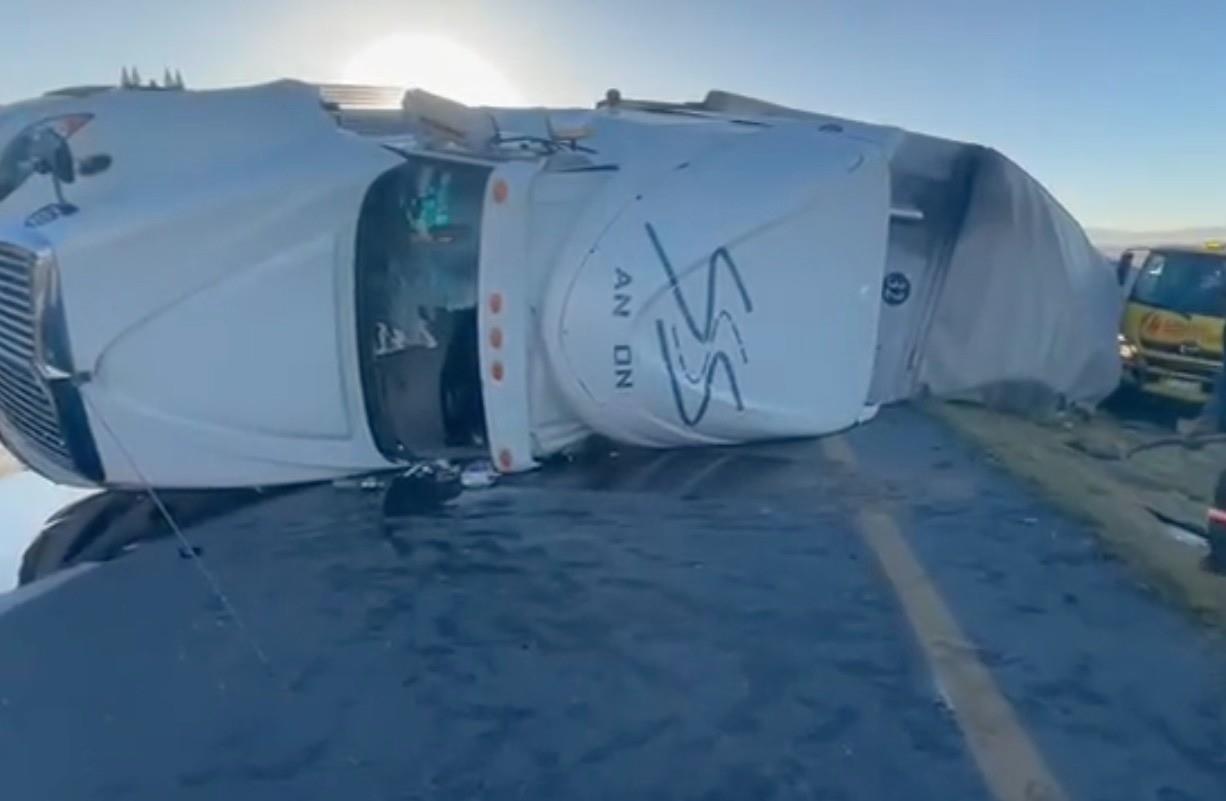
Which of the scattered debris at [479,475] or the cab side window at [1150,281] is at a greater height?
the cab side window at [1150,281]

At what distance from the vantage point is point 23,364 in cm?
539

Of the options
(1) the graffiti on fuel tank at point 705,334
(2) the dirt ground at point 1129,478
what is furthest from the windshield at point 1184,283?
(1) the graffiti on fuel tank at point 705,334

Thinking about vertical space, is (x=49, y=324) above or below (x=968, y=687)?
below

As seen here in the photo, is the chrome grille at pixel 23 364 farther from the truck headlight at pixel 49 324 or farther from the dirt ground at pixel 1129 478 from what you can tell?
the dirt ground at pixel 1129 478

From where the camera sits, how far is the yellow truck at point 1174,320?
1034 cm

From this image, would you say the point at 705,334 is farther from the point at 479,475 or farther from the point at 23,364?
the point at 23,364

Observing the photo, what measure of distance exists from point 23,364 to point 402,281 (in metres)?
1.84

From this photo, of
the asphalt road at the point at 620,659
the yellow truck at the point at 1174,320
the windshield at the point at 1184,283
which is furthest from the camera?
the windshield at the point at 1184,283

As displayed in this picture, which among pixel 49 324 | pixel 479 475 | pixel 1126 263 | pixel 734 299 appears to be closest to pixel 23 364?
pixel 49 324

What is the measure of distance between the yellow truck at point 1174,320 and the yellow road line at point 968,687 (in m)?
6.15

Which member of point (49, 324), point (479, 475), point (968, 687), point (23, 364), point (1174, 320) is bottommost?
point (479, 475)

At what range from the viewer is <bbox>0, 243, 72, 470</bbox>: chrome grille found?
5.30 meters

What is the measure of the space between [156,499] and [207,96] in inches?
83.2

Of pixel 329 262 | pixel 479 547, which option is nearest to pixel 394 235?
pixel 329 262
